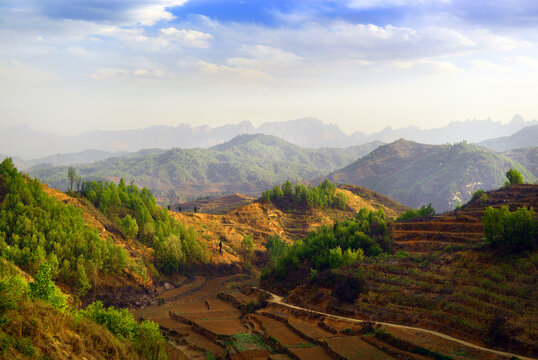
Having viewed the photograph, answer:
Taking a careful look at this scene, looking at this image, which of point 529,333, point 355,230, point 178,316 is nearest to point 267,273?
point 355,230

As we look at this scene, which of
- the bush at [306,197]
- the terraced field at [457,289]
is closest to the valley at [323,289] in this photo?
the terraced field at [457,289]

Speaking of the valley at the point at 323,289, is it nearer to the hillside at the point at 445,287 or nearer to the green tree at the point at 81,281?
the hillside at the point at 445,287

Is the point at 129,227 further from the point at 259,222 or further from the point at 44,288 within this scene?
the point at 44,288

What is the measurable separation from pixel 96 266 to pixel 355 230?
45.9m

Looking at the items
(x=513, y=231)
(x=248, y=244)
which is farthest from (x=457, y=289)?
(x=248, y=244)

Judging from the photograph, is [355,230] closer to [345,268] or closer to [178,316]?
[345,268]

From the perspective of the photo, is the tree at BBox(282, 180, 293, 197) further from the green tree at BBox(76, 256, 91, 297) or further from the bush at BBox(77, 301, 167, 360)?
the bush at BBox(77, 301, 167, 360)

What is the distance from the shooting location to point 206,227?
408 feet

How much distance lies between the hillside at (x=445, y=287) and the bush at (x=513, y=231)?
151 cm

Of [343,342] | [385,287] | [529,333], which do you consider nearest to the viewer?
[529,333]

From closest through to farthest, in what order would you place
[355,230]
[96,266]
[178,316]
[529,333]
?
[529,333] < [178,316] < [96,266] < [355,230]

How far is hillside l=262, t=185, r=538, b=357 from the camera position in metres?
41.2

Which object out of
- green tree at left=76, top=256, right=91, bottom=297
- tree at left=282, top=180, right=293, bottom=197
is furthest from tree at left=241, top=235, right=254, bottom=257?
green tree at left=76, top=256, right=91, bottom=297

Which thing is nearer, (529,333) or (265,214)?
(529,333)
